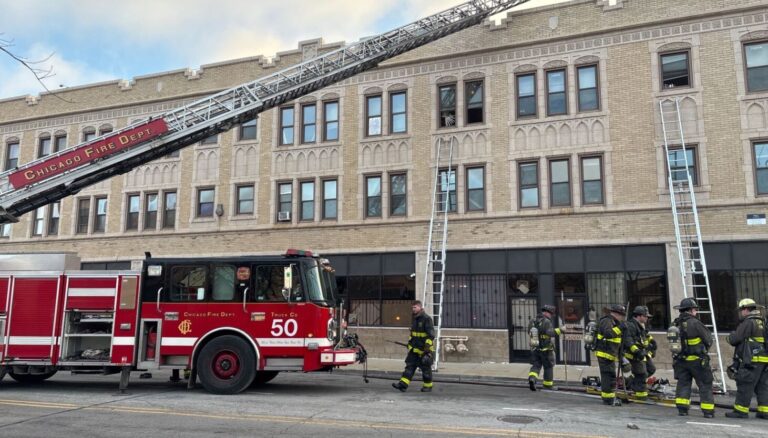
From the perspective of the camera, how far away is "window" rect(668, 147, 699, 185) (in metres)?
15.3

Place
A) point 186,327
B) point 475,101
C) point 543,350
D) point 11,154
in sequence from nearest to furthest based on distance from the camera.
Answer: point 186,327 < point 543,350 < point 475,101 < point 11,154

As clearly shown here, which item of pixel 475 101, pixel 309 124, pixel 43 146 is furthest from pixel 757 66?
pixel 43 146

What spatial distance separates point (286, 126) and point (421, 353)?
11473mm

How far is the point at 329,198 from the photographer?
19.0m

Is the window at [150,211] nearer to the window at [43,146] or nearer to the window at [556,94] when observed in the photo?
the window at [43,146]

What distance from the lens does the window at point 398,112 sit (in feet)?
60.6

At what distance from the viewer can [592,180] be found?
16.3 meters

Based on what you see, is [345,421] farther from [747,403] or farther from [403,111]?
[403,111]

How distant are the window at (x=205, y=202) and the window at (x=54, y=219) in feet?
21.1

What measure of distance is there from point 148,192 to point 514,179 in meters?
13.2

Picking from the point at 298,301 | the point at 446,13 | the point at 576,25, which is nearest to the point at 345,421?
the point at 298,301

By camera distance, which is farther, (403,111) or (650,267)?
(403,111)

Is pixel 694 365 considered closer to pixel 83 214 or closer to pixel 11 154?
pixel 83 214

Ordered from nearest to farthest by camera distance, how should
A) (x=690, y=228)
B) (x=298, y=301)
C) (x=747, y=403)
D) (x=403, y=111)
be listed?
(x=747, y=403) < (x=298, y=301) < (x=690, y=228) < (x=403, y=111)
